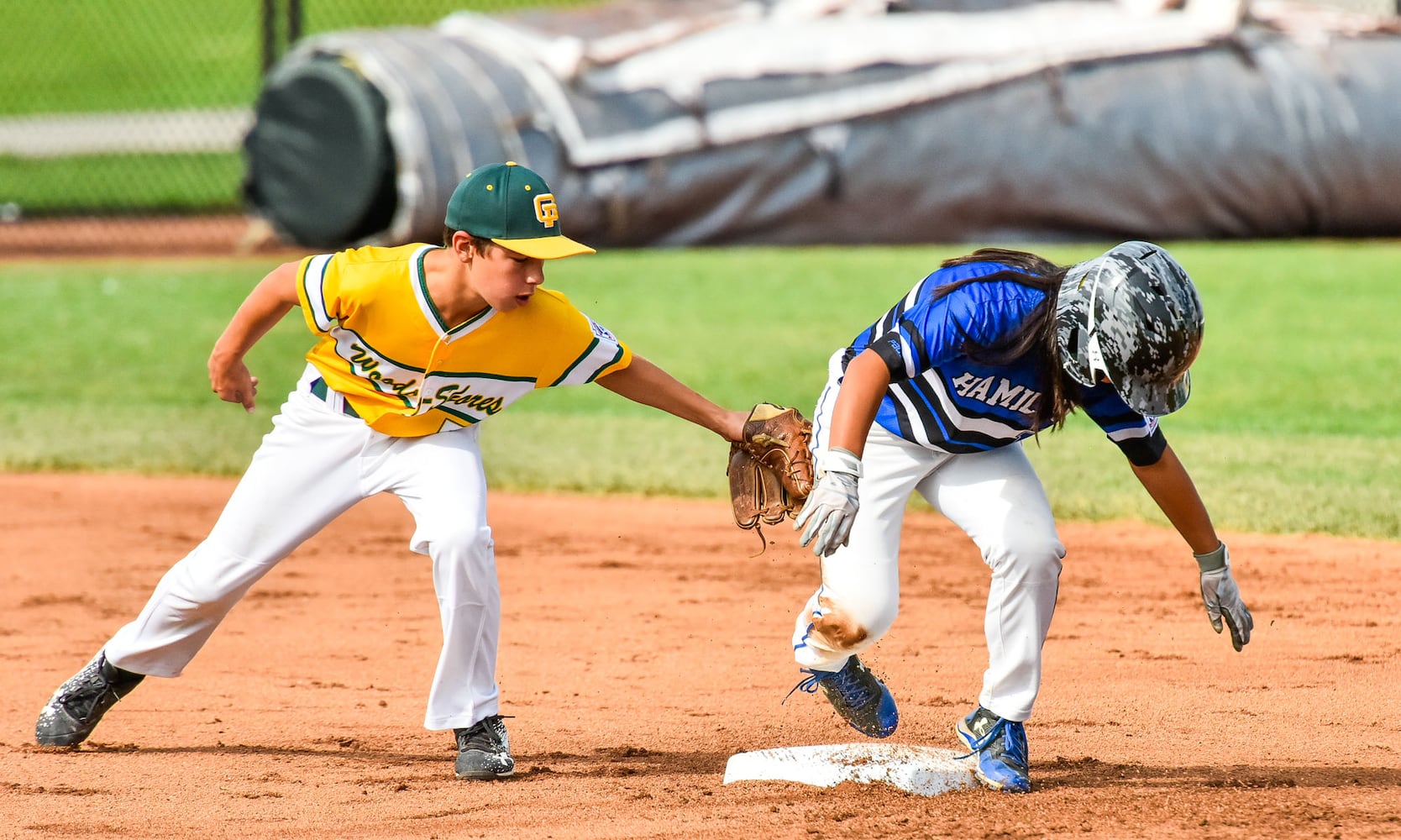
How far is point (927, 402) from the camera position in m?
3.82

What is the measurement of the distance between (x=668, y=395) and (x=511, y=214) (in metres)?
0.66

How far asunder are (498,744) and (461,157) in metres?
9.38

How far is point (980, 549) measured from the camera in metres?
3.78

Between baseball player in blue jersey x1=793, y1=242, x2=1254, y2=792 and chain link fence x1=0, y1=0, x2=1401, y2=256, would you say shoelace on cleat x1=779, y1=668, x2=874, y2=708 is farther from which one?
A: chain link fence x1=0, y1=0, x2=1401, y2=256

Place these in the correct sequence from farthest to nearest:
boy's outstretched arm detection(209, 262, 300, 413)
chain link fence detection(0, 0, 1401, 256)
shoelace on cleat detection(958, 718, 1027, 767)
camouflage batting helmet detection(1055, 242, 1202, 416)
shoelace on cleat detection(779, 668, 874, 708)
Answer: chain link fence detection(0, 0, 1401, 256)
shoelace on cleat detection(779, 668, 874, 708)
boy's outstretched arm detection(209, 262, 300, 413)
shoelace on cleat detection(958, 718, 1027, 767)
camouflage batting helmet detection(1055, 242, 1202, 416)

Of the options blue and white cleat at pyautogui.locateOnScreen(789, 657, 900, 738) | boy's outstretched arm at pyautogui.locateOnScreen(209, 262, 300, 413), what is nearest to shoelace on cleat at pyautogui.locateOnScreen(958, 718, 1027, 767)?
blue and white cleat at pyautogui.locateOnScreen(789, 657, 900, 738)

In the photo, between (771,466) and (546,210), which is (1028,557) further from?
(546,210)

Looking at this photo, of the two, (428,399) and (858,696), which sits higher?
(428,399)

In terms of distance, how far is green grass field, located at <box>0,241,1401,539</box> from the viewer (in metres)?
7.90

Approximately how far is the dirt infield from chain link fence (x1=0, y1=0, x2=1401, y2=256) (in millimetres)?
10298

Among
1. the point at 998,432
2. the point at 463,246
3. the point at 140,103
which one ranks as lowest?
the point at 140,103

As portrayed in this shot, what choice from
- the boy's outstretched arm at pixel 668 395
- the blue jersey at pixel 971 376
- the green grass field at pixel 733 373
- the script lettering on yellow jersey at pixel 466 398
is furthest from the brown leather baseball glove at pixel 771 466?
the green grass field at pixel 733 373

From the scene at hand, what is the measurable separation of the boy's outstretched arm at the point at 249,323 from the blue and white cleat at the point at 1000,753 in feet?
6.44

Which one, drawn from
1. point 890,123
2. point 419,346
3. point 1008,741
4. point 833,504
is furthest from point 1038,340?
point 890,123
